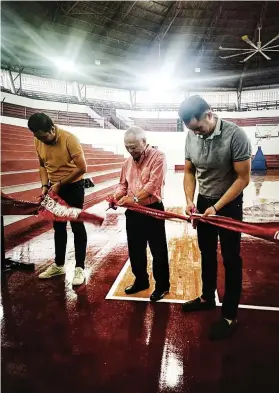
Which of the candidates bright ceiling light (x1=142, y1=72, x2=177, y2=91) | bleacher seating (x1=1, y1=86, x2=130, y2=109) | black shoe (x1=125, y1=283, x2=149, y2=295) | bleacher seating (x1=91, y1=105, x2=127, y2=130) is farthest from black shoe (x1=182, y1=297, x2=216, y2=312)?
bright ceiling light (x1=142, y1=72, x2=177, y2=91)

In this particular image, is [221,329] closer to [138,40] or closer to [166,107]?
[138,40]

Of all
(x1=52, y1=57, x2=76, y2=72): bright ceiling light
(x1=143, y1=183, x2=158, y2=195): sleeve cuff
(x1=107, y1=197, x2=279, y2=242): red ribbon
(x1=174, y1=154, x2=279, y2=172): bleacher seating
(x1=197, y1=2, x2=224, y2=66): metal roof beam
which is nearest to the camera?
(x1=107, y1=197, x2=279, y2=242): red ribbon

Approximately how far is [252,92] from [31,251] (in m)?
20.4

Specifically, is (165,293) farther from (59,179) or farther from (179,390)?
(59,179)

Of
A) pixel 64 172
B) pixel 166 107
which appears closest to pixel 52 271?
pixel 64 172

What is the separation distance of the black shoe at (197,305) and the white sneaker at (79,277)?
910 mm

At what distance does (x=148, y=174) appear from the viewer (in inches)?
77.3

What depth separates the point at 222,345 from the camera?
1.58 m

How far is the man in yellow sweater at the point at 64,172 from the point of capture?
89.4 inches

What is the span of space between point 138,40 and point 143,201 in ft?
51.9

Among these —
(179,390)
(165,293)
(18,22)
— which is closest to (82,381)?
(179,390)

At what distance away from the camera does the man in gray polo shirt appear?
1.56 m

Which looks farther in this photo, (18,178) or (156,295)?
(18,178)

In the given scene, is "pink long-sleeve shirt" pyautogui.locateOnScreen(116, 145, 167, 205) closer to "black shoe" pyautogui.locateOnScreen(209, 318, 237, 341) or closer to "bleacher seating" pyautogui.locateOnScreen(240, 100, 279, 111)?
"black shoe" pyautogui.locateOnScreen(209, 318, 237, 341)
